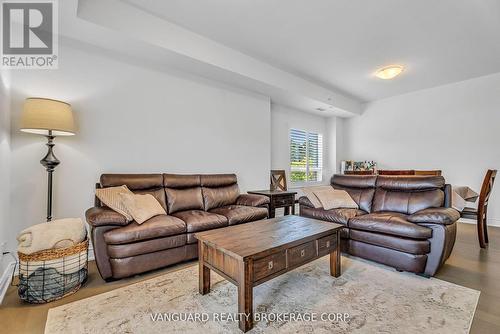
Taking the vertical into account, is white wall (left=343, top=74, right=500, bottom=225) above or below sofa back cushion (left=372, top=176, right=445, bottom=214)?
above

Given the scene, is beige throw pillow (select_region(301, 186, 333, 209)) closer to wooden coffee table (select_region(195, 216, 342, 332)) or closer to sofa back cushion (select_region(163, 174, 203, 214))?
wooden coffee table (select_region(195, 216, 342, 332))

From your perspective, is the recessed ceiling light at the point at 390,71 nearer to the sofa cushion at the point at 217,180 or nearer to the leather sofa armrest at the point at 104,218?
the sofa cushion at the point at 217,180

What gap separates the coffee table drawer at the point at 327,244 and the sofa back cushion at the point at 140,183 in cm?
197

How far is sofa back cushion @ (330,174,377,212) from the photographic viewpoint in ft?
10.9

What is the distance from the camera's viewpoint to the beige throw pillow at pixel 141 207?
2.42 meters

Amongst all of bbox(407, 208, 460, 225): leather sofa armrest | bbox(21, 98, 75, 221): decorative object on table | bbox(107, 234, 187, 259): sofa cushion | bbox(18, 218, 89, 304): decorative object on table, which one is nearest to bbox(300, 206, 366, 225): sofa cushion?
bbox(407, 208, 460, 225): leather sofa armrest

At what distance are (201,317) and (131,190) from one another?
183 cm

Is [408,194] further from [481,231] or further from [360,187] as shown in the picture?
[481,231]

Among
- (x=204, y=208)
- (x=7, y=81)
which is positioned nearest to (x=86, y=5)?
(x=7, y=81)

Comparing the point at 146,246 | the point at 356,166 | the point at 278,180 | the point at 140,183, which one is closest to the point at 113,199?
the point at 140,183

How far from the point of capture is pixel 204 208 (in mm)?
3377

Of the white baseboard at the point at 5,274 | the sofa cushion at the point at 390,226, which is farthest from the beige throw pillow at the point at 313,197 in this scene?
the white baseboard at the point at 5,274

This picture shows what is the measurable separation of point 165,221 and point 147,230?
210mm

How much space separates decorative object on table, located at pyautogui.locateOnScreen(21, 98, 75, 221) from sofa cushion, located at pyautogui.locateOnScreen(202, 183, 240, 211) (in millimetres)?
1758
